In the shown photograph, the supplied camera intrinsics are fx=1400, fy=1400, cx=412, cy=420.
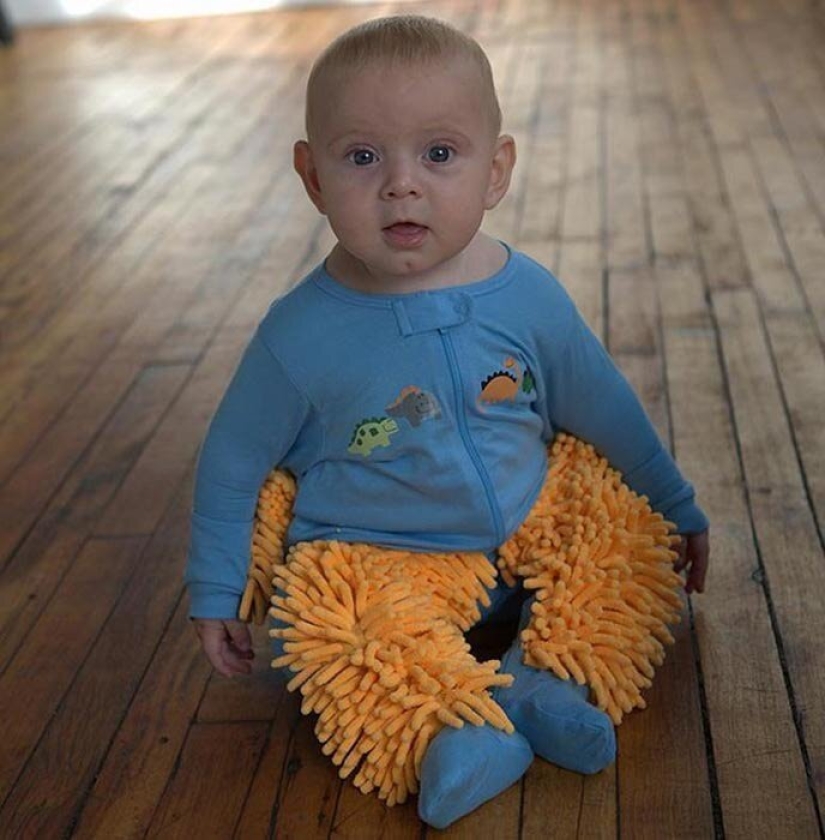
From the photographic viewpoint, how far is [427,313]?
1.26 meters

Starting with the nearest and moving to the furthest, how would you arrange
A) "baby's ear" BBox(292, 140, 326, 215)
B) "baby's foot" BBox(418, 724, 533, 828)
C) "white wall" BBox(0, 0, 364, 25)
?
1. "baby's foot" BBox(418, 724, 533, 828)
2. "baby's ear" BBox(292, 140, 326, 215)
3. "white wall" BBox(0, 0, 364, 25)

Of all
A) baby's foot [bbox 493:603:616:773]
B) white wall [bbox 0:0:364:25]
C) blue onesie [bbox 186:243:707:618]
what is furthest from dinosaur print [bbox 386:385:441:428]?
white wall [bbox 0:0:364:25]

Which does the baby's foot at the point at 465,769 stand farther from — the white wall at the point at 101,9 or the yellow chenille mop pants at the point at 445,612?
the white wall at the point at 101,9

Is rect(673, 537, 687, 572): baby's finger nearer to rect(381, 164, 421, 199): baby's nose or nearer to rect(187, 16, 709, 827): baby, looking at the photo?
rect(187, 16, 709, 827): baby

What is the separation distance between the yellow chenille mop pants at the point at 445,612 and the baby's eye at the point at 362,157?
34cm

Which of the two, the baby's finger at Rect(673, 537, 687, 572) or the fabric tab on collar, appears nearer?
the fabric tab on collar

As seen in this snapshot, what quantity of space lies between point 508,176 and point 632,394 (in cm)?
27

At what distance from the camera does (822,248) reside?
7.76ft

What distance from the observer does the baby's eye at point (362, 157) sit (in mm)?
1188

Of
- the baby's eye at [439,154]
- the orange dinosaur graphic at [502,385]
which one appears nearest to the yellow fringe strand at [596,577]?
the orange dinosaur graphic at [502,385]

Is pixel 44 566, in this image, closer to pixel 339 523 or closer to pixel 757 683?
pixel 339 523

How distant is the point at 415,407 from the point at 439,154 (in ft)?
0.75

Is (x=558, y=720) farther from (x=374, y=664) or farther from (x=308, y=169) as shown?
(x=308, y=169)

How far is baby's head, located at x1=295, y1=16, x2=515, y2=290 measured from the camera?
1162 mm
